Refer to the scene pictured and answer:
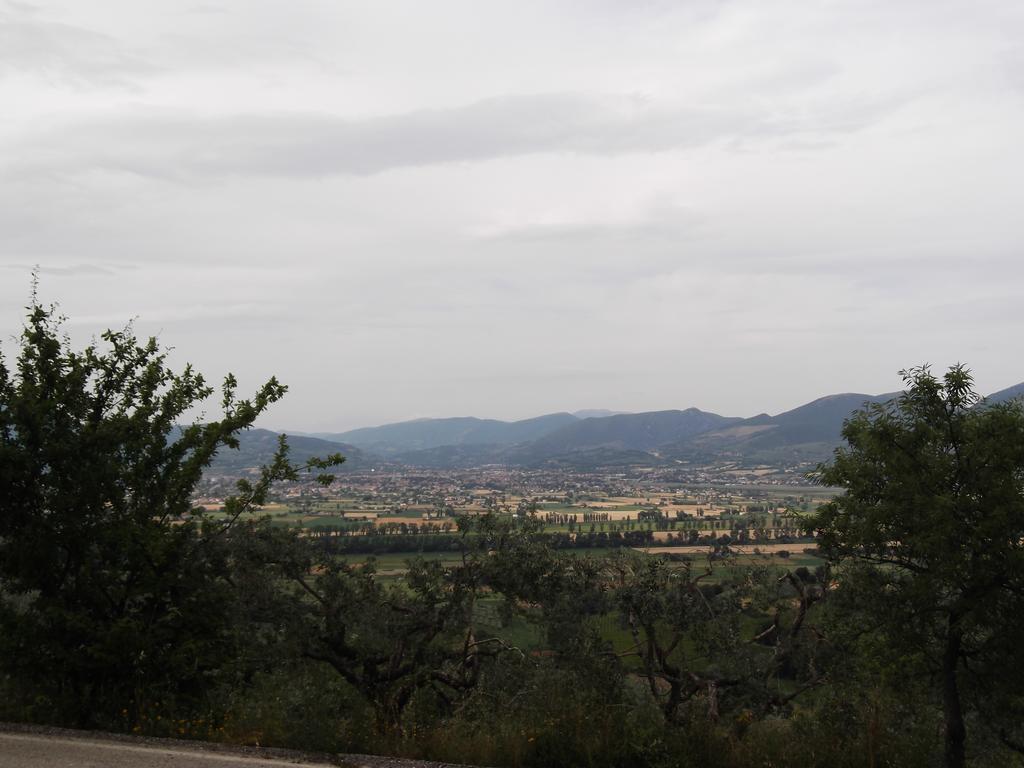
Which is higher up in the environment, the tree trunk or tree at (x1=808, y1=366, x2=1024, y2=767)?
tree at (x1=808, y1=366, x2=1024, y2=767)

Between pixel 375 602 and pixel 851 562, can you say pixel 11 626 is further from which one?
pixel 851 562

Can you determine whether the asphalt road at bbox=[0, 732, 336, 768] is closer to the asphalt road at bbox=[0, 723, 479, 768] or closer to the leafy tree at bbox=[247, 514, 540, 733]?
the asphalt road at bbox=[0, 723, 479, 768]

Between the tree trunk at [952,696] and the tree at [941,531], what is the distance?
2 cm

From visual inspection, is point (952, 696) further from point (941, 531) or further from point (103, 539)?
point (103, 539)

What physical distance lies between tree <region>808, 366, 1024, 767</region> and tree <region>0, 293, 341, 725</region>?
9.57 meters

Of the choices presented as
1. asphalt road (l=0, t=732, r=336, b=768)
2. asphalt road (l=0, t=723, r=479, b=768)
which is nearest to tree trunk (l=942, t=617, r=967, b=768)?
asphalt road (l=0, t=723, r=479, b=768)

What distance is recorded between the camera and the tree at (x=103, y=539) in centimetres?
966

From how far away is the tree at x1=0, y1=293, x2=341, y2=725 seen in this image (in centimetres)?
966

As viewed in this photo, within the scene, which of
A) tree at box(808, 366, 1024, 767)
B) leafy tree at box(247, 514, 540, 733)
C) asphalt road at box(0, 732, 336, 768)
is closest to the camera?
asphalt road at box(0, 732, 336, 768)

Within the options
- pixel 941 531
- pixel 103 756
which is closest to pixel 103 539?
pixel 103 756

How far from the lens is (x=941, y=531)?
9.79 metres

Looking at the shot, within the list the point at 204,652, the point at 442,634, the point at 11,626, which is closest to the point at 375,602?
the point at 442,634

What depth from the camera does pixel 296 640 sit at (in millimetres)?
16156

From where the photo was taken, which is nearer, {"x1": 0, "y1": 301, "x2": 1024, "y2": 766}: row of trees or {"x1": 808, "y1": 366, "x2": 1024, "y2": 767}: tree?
{"x1": 0, "y1": 301, "x2": 1024, "y2": 766}: row of trees
